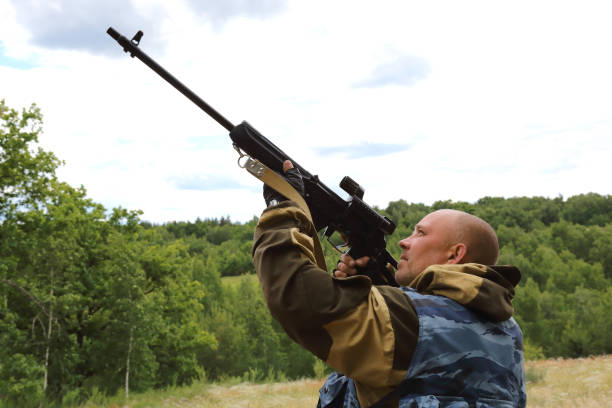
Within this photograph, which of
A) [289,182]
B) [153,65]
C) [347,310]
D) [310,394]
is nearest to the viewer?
[347,310]

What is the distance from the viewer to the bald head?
9.09ft

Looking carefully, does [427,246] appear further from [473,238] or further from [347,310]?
[347,310]

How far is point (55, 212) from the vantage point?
27562 mm

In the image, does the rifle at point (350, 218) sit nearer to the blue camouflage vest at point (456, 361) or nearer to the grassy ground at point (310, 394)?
the blue camouflage vest at point (456, 361)

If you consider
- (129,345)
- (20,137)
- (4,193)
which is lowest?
(129,345)

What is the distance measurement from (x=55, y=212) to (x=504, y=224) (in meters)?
83.0

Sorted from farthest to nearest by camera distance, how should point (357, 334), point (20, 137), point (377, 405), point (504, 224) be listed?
point (504, 224)
point (20, 137)
point (377, 405)
point (357, 334)

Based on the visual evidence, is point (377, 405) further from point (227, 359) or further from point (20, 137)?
point (227, 359)

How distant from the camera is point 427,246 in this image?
285 centimetres

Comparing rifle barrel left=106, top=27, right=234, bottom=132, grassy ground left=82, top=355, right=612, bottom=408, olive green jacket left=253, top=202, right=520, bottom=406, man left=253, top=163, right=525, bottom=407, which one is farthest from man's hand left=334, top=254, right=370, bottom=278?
grassy ground left=82, top=355, right=612, bottom=408

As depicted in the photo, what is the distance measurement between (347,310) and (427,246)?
92cm

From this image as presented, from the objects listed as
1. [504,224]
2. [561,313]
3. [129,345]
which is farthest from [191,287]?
[504,224]

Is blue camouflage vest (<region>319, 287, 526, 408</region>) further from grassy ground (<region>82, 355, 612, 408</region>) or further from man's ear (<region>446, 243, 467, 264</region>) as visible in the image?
grassy ground (<region>82, 355, 612, 408</region>)

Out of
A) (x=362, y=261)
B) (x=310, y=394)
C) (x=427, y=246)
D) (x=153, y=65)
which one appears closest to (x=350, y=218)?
(x=362, y=261)
